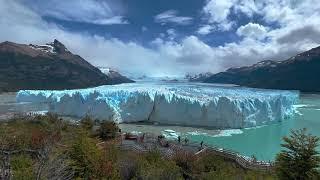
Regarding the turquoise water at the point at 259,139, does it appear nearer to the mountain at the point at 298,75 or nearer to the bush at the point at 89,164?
the bush at the point at 89,164

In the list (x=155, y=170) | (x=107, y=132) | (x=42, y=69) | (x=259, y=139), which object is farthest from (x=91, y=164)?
(x=42, y=69)

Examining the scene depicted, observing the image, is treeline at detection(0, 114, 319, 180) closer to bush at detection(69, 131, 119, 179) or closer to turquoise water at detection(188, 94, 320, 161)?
bush at detection(69, 131, 119, 179)

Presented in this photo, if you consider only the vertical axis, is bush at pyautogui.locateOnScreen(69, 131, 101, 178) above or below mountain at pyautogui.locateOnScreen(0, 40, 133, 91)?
below

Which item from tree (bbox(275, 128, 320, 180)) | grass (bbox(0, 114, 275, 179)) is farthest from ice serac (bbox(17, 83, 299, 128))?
tree (bbox(275, 128, 320, 180))

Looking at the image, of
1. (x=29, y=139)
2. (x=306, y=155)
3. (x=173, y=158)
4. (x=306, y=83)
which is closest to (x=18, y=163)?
(x=29, y=139)

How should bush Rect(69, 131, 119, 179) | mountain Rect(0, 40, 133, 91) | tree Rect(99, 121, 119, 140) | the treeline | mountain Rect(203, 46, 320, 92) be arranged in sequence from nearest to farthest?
the treeline < bush Rect(69, 131, 119, 179) < tree Rect(99, 121, 119, 140) < mountain Rect(0, 40, 133, 91) < mountain Rect(203, 46, 320, 92)

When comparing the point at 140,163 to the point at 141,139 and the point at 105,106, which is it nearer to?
the point at 141,139

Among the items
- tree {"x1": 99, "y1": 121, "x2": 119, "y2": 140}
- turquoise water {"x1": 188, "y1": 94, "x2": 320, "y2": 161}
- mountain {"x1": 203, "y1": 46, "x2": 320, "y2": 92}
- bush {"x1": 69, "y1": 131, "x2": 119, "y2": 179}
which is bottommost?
turquoise water {"x1": 188, "y1": 94, "x2": 320, "y2": 161}

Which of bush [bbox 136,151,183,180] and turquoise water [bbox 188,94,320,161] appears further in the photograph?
turquoise water [bbox 188,94,320,161]
